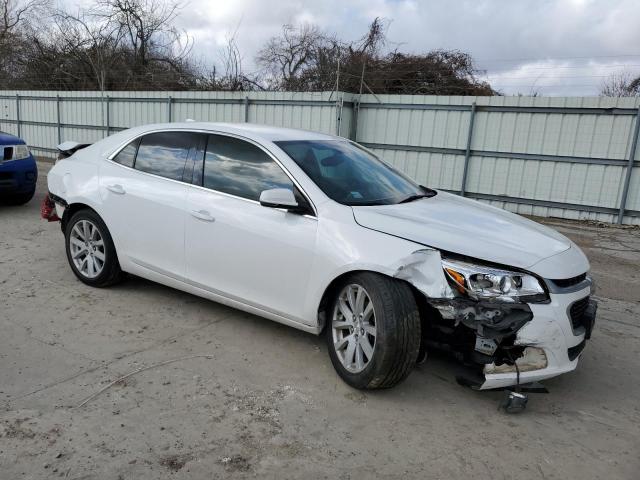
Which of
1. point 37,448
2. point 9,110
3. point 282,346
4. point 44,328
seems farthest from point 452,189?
point 9,110

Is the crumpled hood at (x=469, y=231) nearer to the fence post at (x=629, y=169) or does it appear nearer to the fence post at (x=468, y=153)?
the fence post at (x=629, y=169)

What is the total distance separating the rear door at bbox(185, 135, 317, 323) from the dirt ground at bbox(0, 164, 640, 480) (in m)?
0.46

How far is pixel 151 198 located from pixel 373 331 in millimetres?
2205

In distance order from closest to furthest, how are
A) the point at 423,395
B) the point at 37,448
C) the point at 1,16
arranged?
the point at 37,448, the point at 423,395, the point at 1,16

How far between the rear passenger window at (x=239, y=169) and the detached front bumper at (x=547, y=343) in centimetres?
175

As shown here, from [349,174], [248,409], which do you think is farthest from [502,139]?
[248,409]

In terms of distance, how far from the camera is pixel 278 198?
3.54 metres

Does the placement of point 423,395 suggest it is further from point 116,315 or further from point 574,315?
point 116,315

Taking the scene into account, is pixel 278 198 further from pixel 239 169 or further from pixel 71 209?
pixel 71 209

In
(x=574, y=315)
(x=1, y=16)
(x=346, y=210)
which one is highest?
(x=1, y=16)

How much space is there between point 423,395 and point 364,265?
93 centimetres

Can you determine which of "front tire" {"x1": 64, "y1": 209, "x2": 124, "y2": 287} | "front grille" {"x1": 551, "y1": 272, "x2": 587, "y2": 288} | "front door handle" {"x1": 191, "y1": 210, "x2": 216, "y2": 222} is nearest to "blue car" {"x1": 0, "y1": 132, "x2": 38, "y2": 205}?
"front tire" {"x1": 64, "y1": 209, "x2": 124, "y2": 287}

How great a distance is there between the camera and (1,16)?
30484mm

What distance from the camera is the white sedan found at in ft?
10.2
